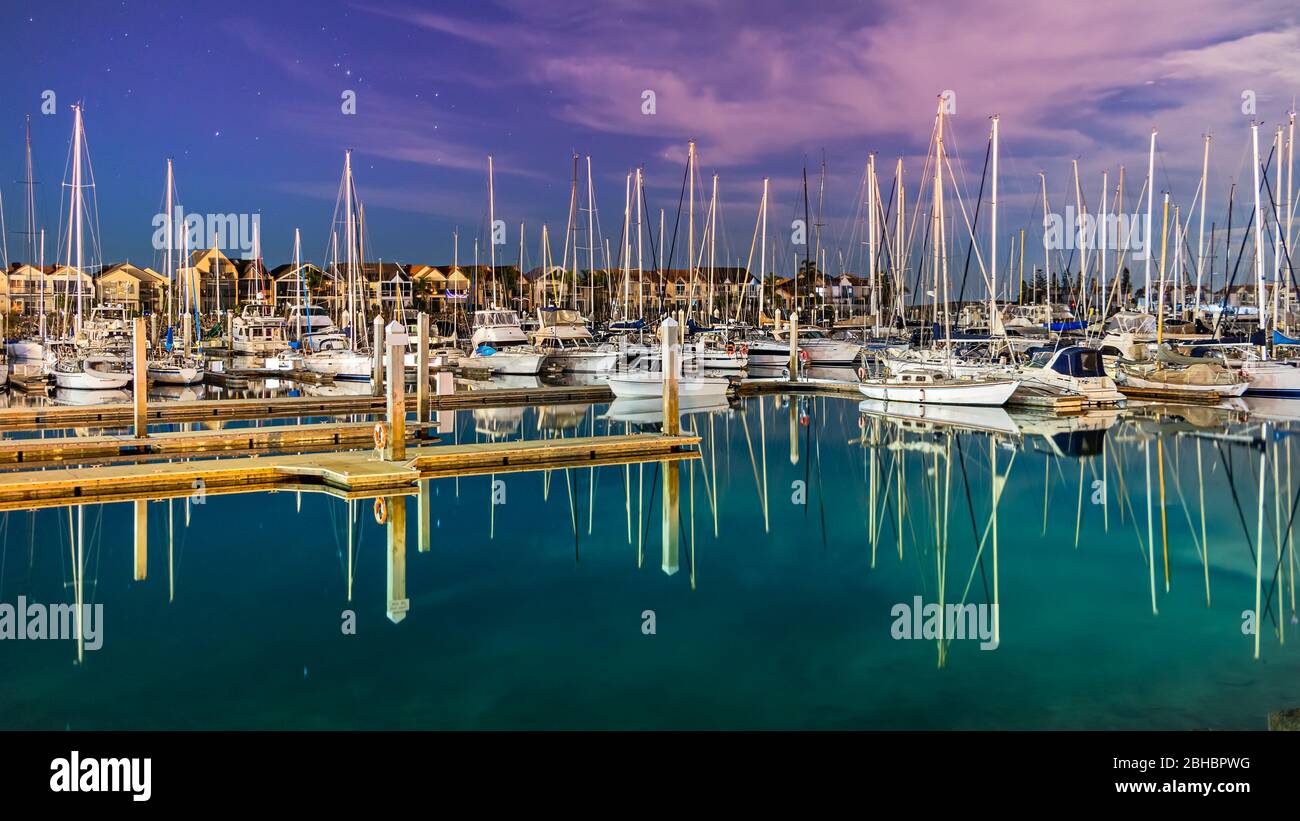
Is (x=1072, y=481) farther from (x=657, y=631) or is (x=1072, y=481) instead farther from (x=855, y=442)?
(x=657, y=631)

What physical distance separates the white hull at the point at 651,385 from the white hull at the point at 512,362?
1478 cm

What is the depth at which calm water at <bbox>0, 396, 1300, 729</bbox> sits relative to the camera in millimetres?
10812

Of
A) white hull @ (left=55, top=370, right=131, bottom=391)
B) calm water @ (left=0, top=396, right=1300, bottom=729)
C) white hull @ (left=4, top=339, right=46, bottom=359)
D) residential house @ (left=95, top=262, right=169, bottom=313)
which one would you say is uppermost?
residential house @ (left=95, top=262, right=169, bottom=313)

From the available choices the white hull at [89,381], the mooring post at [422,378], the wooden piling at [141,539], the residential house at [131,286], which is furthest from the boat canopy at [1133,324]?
the residential house at [131,286]

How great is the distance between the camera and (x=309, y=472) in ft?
72.3

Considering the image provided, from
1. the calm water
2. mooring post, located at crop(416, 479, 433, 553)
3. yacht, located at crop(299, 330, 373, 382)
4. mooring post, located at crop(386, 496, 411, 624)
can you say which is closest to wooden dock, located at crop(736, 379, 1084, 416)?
the calm water

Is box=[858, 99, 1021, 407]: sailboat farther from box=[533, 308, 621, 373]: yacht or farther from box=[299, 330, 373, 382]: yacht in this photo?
box=[299, 330, 373, 382]: yacht

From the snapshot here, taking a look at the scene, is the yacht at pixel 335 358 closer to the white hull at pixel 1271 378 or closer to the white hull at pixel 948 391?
the white hull at pixel 948 391

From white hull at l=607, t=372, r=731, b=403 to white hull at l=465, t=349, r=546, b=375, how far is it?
1478 cm

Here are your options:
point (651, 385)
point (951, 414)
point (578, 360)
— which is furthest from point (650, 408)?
point (578, 360)

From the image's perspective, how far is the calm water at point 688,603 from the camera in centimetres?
1081

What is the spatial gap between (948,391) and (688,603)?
24752 millimetres
